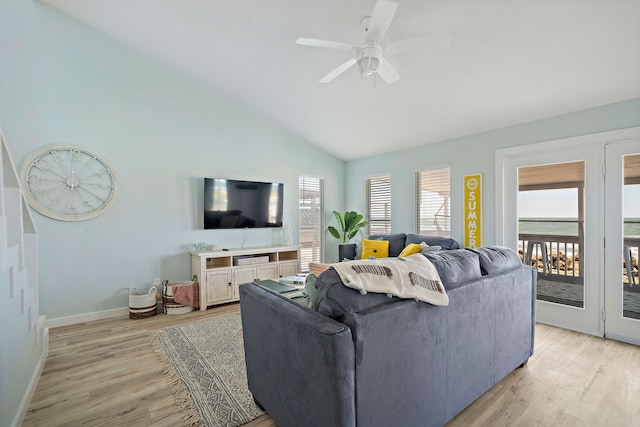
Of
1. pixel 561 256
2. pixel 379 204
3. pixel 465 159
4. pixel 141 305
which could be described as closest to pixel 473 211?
pixel 465 159

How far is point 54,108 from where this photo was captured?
3.33 meters

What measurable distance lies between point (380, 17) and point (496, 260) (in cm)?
193

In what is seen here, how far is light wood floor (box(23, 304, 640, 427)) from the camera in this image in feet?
6.00

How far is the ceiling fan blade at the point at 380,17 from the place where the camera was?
1.83 metres

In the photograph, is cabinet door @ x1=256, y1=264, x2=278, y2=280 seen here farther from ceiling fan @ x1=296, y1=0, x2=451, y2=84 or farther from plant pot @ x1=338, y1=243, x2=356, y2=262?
ceiling fan @ x1=296, y1=0, x2=451, y2=84

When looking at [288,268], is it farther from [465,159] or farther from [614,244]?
[614,244]

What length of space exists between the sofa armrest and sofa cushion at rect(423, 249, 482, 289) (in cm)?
84

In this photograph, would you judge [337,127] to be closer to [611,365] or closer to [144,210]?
[144,210]

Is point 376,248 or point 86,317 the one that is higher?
point 376,248

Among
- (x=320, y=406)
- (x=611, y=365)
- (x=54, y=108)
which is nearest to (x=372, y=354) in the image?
(x=320, y=406)

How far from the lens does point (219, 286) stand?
4047mm

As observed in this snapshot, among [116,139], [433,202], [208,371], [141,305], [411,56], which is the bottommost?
[208,371]

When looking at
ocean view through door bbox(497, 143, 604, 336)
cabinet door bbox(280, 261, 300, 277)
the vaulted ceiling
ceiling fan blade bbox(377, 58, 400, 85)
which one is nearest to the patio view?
ocean view through door bbox(497, 143, 604, 336)

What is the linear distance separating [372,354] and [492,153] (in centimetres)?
354
